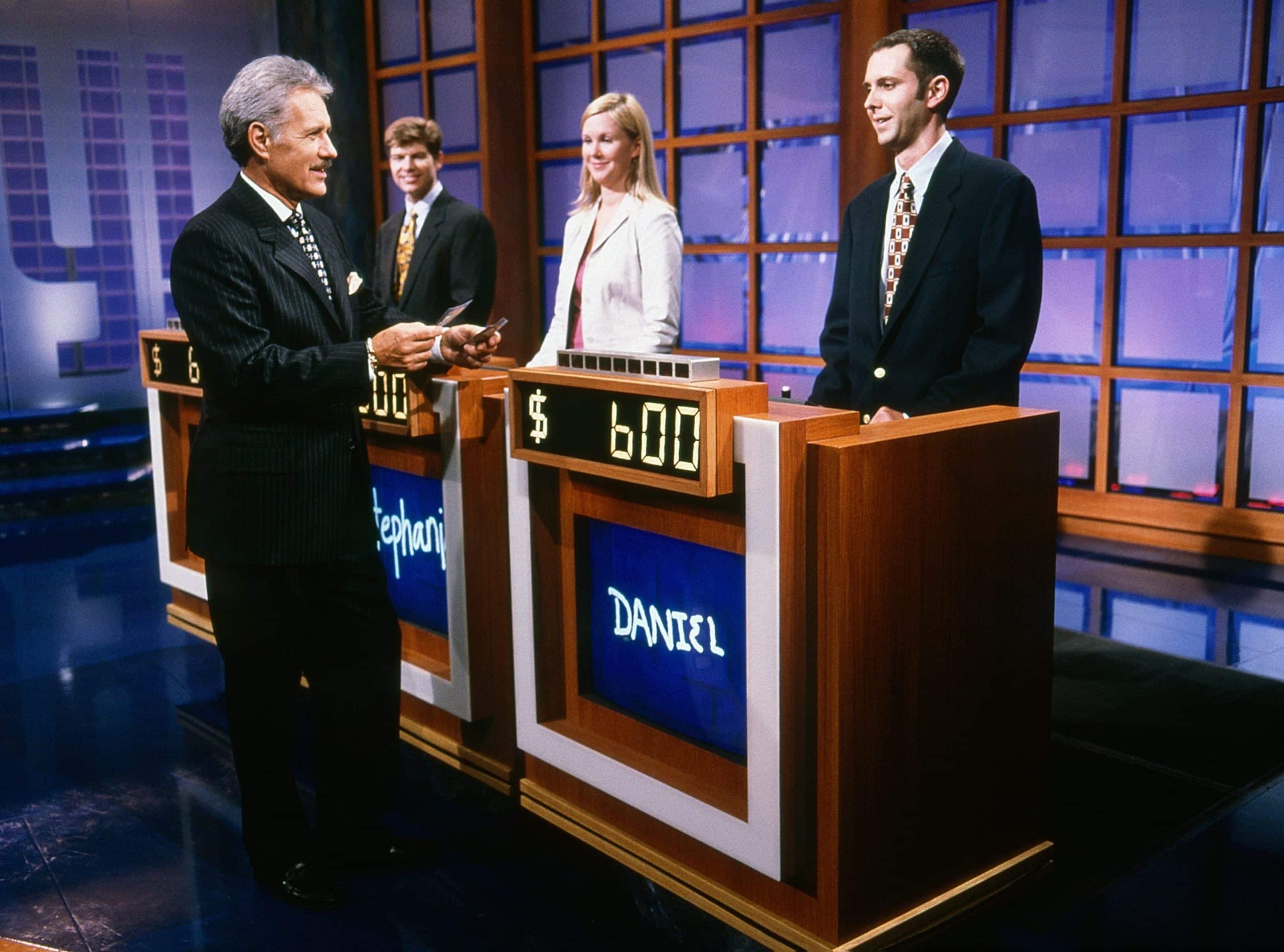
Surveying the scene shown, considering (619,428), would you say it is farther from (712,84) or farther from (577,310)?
(712,84)

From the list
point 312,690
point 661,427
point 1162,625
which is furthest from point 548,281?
point 661,427

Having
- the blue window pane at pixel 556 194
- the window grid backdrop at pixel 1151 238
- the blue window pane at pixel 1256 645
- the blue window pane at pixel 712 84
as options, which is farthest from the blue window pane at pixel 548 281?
the blue window pane at pixel 1256 645

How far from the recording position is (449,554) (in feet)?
8.59

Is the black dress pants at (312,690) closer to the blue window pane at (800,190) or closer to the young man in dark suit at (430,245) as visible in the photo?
the young man in dark suit at (430,245)

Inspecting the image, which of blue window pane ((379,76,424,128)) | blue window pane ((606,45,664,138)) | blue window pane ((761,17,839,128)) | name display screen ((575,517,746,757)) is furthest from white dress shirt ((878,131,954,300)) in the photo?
blue window pane ((379,76,424,128))

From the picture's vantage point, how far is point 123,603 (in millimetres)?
4293

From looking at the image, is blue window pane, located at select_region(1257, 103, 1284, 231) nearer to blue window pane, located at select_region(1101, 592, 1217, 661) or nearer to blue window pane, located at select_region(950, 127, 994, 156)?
blue window pane, located at select_region(950, 127, 994, 156)

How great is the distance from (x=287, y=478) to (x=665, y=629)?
0.74 meters

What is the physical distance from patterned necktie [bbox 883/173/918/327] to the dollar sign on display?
0.73m

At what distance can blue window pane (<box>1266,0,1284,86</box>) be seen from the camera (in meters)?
4.19

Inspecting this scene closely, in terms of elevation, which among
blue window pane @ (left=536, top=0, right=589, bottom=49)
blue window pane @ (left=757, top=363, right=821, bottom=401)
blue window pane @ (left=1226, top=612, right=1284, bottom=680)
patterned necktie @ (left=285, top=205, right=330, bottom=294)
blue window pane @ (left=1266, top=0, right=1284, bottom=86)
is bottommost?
blue window pane @ (left=1226, top=612, right=1284, bottom=680)

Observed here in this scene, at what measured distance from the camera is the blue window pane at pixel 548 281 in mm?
6746

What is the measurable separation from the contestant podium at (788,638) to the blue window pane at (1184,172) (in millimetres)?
2903

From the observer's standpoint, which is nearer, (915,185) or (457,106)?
(915,185)
